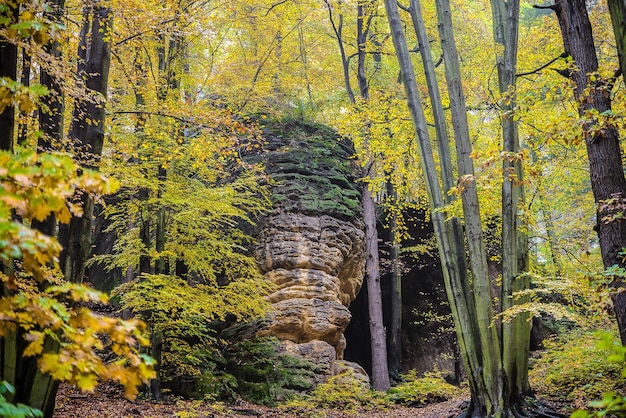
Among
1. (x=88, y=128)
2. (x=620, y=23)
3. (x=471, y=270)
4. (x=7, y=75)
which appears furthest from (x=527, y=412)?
(x=7, y=75)

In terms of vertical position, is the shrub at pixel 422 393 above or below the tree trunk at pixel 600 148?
below

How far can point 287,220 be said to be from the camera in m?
13.1

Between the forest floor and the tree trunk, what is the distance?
382 centimetres

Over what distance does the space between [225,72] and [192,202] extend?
19.5 ft

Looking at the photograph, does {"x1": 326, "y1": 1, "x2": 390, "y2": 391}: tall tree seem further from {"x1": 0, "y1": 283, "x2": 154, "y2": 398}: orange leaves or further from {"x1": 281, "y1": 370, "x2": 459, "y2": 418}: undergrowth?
{"x1": 0, "y1": 283, "x2": 154, "y2": 398}: orange leaves

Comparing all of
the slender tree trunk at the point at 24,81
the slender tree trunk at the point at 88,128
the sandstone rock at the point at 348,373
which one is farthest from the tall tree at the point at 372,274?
the slender tree trunk at the point at 24,81

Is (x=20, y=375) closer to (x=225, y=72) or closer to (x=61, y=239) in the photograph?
(x=61, y=239)

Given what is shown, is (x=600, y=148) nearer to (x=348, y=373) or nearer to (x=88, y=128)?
(x=88, y=128)

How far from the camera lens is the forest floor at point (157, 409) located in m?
7.52

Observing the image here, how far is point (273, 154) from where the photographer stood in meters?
14.6

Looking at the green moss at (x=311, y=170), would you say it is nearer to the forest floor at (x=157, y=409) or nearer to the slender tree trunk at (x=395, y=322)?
the slender tree trunk at (x=395, y=322)

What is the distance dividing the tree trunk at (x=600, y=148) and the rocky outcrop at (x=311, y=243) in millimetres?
7390

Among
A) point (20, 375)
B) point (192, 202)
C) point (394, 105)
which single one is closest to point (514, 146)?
point (394, 105)

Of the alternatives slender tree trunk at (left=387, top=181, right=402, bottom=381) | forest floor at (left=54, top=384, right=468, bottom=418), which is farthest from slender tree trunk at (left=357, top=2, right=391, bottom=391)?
forest floor at (left=54, top=384, right=468, bottom=418)
